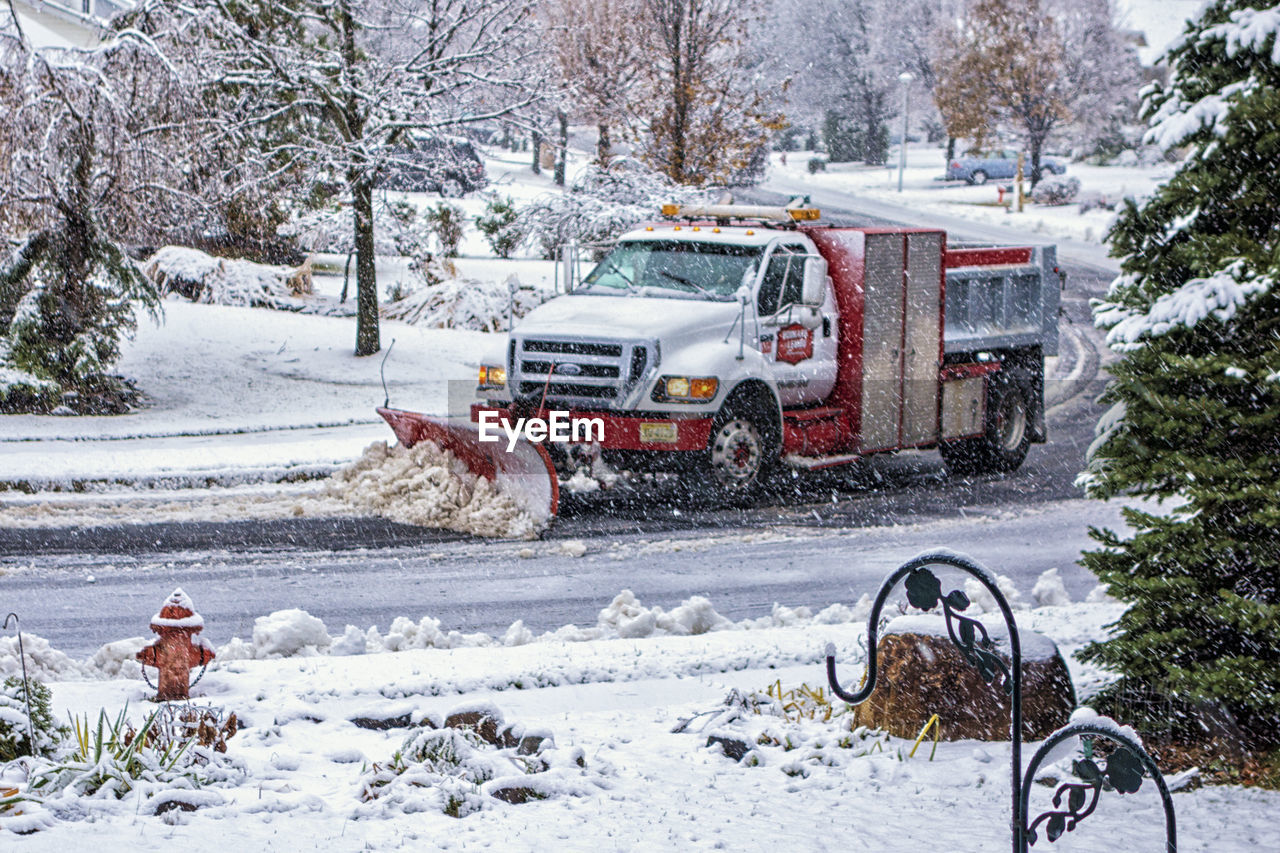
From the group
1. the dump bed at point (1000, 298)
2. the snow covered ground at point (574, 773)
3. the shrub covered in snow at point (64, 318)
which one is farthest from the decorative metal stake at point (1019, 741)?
the shrub covered in snow at point (64, 318)

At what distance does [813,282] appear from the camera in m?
12.6

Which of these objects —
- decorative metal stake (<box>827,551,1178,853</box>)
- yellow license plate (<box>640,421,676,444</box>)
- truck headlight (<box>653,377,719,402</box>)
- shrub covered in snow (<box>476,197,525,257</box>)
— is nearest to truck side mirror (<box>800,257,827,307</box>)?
truck headlight (<box>653,377,719,402</box>)

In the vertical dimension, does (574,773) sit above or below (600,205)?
below

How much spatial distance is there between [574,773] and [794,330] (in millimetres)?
7912

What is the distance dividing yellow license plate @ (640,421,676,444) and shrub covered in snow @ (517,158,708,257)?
43.6ft

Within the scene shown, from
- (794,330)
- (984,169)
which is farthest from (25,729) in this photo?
(984,169)

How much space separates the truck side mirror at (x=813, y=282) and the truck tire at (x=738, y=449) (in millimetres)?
1015

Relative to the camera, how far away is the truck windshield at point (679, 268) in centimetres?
1302

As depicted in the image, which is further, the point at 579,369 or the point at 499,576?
the point at 579,369

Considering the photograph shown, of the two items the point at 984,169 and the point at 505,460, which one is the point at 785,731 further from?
the point at 984,169

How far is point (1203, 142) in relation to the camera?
18.7 feet

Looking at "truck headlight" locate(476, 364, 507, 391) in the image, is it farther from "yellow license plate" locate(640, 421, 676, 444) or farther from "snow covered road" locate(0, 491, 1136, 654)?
"snow covered road" locate(0, 491, 1136, 654)

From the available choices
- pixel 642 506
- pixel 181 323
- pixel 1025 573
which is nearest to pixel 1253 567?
pixel 1025 573

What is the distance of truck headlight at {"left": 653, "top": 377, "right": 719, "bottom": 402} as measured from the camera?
12.0 metres
